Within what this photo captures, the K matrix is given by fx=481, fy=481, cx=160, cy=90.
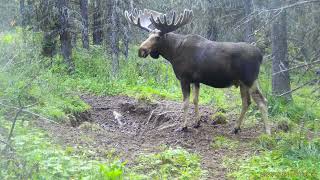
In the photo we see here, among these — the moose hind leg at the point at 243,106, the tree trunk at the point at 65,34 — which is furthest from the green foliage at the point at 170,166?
the tree trunk at the point at 65,34

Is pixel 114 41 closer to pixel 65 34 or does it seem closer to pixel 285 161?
pixel 65 34

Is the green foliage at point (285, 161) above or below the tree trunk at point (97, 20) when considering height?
below

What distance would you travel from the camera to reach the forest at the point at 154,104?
7055 mm

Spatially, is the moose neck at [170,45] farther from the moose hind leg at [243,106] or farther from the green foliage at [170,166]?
the green foliage at [170,166]

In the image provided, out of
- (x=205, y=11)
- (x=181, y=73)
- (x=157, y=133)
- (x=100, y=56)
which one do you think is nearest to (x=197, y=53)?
(x=181, y=73)

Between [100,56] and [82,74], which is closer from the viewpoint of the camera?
[82,74]

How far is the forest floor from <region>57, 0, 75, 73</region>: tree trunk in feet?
9.63

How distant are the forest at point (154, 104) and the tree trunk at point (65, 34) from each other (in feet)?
0.12

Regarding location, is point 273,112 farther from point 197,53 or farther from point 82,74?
point 82,74

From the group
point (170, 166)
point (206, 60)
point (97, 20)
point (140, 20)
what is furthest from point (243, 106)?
point (97, 20)

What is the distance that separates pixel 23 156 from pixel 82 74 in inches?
396

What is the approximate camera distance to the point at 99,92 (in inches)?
564

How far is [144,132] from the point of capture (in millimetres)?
10594

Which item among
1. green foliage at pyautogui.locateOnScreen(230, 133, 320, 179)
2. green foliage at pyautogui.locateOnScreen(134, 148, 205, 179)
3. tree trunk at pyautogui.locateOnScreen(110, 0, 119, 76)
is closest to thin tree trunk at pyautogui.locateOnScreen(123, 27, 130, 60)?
tree trunk at pyautogui.locateOnScreen(110, 0, 119, 76)
